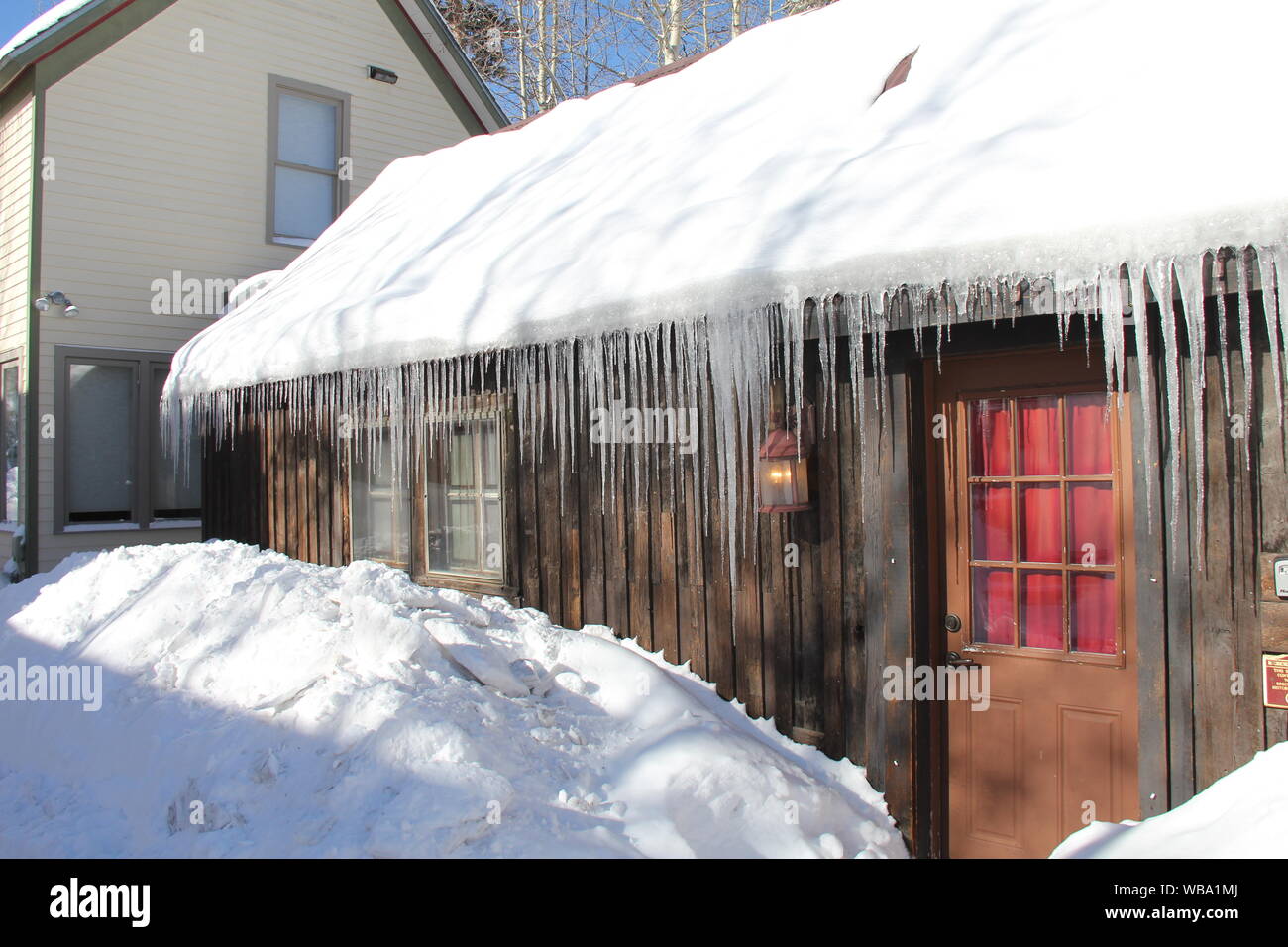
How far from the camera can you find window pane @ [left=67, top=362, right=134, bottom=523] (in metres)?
8.89

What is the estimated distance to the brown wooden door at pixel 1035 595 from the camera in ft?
10.8

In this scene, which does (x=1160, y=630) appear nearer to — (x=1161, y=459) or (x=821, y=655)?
(x=1161, y=459)

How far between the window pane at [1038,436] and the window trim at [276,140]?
857cm

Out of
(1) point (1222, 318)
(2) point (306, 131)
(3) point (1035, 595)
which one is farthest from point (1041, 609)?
(2) point (306, 131)

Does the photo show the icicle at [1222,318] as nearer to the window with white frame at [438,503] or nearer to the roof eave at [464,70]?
the window with white frame at [438,503]

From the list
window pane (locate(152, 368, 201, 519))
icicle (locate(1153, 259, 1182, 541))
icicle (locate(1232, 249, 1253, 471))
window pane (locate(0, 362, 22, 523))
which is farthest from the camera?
window pane (locate(152, 368, 201, 519))

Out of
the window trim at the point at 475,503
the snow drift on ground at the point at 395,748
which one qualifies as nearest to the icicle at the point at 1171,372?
the snow drift on ground at the point at 395,748

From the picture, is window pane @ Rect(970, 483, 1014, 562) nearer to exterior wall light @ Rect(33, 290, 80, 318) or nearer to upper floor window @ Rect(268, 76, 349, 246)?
exterior wall light @ Rect(33, 290, 80, 318)

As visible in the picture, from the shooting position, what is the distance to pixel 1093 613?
3.36 meters

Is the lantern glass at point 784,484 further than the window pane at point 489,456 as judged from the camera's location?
No

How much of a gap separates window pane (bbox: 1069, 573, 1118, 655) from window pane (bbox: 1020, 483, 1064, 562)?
13cm

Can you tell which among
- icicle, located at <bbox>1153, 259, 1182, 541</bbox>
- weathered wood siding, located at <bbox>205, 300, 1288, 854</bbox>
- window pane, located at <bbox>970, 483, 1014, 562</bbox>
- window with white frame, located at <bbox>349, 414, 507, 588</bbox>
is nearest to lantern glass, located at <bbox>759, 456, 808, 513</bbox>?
weathered wood siding, located at <bbox>205, 300, 1288, 854</bbox>
